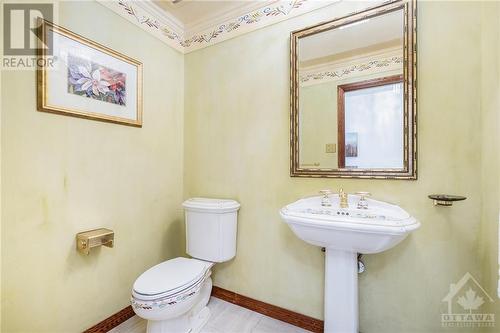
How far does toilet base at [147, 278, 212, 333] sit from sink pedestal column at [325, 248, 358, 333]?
2.76ft

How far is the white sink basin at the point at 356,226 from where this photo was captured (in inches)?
39.2

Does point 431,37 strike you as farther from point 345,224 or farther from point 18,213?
point 18,213

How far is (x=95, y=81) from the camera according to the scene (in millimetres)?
1426

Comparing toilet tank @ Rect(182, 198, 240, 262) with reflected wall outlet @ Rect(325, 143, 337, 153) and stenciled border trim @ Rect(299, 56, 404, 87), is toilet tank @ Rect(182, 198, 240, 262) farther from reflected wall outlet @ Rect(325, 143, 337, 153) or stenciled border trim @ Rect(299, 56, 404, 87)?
stenciled border trim @ Rect(299, 56, 404, 87)

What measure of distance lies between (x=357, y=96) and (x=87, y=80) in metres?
1.68

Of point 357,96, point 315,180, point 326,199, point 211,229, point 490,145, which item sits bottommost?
point 211,229

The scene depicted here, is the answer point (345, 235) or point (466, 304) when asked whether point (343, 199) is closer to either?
point (345, 235)

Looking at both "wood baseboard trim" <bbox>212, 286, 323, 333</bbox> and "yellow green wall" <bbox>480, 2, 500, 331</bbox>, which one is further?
"wood baseboard trim" <bbox>212, 286, 323, 333</bbox>

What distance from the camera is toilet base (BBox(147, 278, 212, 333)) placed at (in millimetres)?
1308

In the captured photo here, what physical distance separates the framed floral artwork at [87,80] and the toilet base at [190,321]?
1320 mm

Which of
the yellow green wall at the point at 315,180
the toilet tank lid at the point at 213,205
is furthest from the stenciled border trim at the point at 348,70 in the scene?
the toilet tank lid at the point at 213,205

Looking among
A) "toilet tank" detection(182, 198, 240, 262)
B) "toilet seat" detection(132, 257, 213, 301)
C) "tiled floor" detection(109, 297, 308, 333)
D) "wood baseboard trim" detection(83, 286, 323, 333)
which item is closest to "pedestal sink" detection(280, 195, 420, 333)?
"wood baseboard trim" detection(83, 286, 323, 333)

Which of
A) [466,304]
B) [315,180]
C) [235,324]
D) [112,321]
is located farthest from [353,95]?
[112,321]

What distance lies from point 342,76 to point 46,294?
84.8 inches
